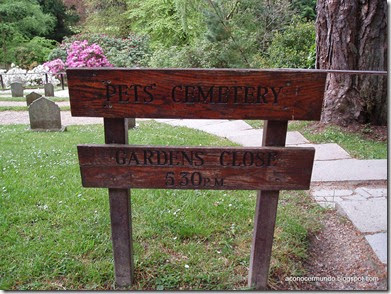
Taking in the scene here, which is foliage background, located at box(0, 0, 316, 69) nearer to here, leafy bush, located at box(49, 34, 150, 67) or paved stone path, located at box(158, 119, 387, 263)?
leafy bush, located at box(49, 34, 150, 67)

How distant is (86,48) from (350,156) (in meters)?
14.4

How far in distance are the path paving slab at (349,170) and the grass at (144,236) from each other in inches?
20.4

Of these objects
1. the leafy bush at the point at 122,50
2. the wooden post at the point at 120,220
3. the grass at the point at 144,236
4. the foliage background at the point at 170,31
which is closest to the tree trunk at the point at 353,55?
the grass at the point at 144,236

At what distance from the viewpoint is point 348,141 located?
194 inches

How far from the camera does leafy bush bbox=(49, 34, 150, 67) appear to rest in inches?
675

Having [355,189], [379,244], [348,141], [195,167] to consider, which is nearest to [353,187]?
[355,189]

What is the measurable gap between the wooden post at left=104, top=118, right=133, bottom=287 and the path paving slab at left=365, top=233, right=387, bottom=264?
164 centimetres

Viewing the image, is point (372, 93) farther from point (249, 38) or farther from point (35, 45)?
point (35, 45)

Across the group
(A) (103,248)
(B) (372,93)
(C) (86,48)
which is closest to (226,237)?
(A) (103,248)

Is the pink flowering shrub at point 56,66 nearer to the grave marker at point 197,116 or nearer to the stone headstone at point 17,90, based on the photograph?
the stone headstone at point 17,90

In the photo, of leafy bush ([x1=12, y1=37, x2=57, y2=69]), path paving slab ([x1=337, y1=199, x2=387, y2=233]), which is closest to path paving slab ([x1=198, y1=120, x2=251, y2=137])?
path paving slab ([x1=337, y1=199, x2=387, y2=233])

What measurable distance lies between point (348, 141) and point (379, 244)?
8.97ft

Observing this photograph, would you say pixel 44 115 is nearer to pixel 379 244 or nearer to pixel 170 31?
pixel 379 244

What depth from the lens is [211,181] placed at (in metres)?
1.91
